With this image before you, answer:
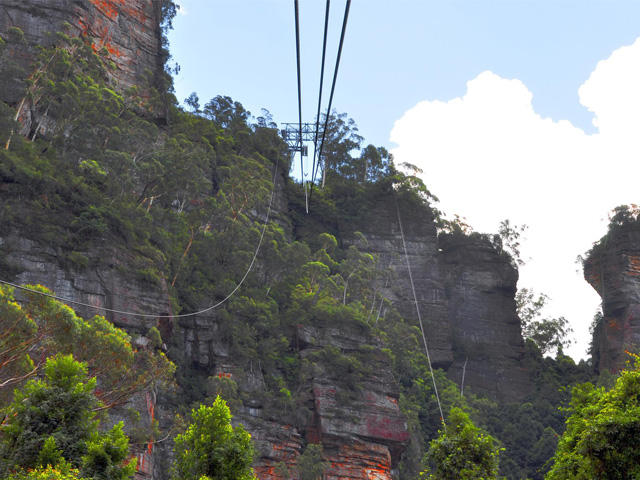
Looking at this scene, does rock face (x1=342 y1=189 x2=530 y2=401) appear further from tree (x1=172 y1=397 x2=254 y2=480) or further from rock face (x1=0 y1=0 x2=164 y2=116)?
tree (x1=172 y1=397 x2=254 y2=480)

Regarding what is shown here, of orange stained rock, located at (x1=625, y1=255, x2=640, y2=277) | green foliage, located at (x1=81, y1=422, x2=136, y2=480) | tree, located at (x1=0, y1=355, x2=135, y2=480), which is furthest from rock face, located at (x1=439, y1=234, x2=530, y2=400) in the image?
green foliage, located at (x1=81, y1=422, x2=136, y2=480)

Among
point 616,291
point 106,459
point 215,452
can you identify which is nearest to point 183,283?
point 215,452

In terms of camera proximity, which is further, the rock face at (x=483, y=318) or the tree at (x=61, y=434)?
the rock face at (x=483, y=318)

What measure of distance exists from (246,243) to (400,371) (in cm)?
1240

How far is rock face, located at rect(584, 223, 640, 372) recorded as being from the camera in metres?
44.5

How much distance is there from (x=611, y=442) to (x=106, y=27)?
39.4 meters

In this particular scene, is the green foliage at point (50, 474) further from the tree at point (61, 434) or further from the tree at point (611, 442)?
the tree at point (611, 442)

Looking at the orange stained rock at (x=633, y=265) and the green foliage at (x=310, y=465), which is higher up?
the orange stained rock at (x=633, y=265)

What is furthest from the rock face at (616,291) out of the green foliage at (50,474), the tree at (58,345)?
the green foliage at (50,474)

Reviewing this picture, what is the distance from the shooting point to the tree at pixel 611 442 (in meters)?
12.7

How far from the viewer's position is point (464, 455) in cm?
1689

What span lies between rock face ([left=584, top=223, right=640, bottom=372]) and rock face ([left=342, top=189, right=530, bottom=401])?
5407mm

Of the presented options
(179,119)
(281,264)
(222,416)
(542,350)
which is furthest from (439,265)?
(222,416)

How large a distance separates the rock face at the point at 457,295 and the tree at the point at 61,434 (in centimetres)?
3388
